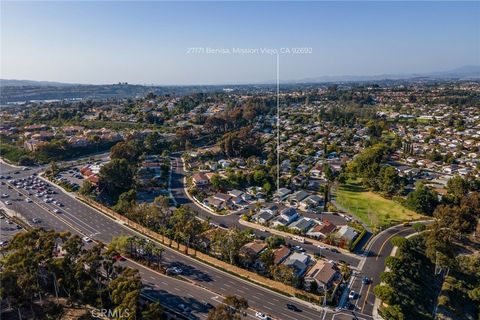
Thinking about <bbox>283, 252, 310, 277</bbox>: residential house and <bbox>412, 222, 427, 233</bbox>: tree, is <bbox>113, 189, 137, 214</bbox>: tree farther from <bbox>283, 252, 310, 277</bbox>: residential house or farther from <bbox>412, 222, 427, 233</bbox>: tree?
<bbox>412, 222, 427, 233</bbox>: tree

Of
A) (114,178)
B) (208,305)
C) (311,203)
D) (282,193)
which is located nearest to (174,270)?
(208,305)

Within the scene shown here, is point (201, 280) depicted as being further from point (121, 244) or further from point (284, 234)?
point (284, 234)

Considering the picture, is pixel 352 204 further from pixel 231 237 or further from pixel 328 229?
pixel 231 237

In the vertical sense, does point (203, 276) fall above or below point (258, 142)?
below

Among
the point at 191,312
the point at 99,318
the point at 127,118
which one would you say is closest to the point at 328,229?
the point at 191,312

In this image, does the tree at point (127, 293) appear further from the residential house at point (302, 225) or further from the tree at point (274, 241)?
the residential house at point (302, 225)

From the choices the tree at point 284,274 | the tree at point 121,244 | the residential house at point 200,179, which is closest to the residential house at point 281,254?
the tree at point 284,274
